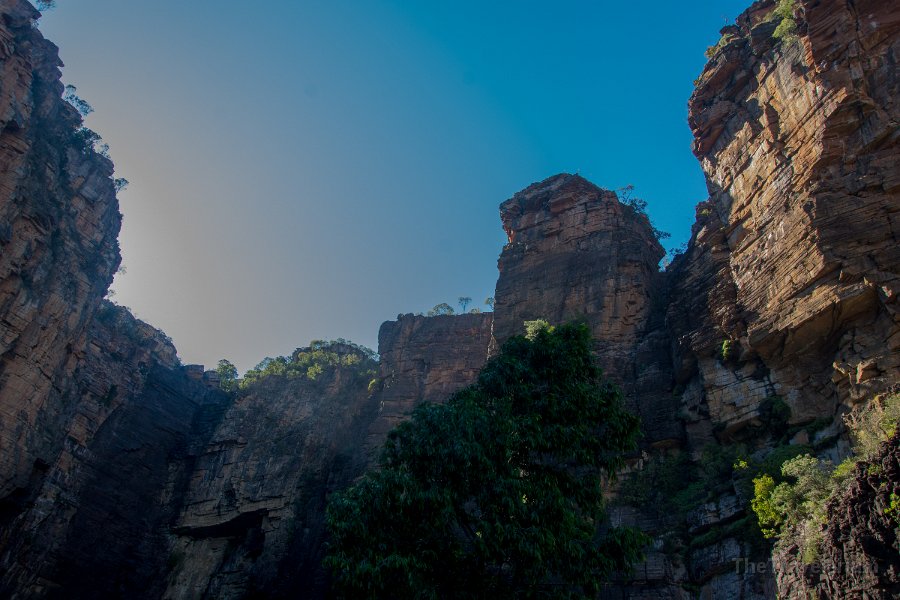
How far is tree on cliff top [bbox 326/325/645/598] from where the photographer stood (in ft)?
48.7

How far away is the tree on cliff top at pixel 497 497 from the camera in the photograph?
48.7 feet

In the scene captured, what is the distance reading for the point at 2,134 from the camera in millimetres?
30328

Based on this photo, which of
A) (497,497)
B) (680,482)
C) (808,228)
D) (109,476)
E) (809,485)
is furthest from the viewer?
(109,476)

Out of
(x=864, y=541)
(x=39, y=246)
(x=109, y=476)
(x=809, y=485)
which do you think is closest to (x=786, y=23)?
(x=809, y=485)

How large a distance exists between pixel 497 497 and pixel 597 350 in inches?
667

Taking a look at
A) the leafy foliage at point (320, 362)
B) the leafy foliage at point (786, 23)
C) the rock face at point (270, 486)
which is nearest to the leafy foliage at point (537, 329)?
the leafy foliage at point (786, 23)

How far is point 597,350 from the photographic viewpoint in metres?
31.5

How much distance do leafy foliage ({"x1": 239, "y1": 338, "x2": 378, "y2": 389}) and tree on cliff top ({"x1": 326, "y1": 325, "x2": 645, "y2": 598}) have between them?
29.5 m

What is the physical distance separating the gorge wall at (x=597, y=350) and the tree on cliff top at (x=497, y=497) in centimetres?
537

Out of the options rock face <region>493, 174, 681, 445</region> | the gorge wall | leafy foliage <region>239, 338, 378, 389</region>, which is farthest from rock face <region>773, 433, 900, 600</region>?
leafy foliage <region>239, 338, 378, 389</region>

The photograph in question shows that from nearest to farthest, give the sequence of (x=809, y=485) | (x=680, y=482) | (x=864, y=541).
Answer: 1. (x=864, y=541)
2. (x=809, y=485)
3. (x=680, y=482)

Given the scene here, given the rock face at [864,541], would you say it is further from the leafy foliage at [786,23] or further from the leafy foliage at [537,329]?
the leafy foliage at [786,23]

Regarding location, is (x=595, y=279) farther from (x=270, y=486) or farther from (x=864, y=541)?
(x=270, y=486)

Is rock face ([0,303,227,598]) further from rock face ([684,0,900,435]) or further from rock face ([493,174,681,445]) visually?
rock face ([684,0,900,435])
